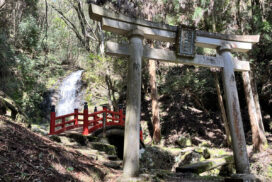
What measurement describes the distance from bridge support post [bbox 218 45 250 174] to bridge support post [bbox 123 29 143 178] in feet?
8.01

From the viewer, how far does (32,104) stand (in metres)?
14.3

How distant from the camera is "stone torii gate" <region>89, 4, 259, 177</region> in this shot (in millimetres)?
4539

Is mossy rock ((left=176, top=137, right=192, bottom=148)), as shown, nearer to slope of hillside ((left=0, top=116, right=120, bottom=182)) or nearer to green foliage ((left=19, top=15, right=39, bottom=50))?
slope of hillside ((left=0, top=116, right=120, bottom=182))

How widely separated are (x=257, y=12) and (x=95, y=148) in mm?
8867

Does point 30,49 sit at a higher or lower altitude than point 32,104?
higher

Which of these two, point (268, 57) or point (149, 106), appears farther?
point (149, 106)

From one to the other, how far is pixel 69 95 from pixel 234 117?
14598 mm

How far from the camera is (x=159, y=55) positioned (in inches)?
210

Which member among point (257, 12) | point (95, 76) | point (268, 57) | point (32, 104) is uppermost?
point (257, 12)

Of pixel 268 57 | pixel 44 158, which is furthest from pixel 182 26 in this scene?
pixel 268 57

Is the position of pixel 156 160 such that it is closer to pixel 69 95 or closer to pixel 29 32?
pixel 69 95

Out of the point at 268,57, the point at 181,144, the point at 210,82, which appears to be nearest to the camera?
the point at 268,57

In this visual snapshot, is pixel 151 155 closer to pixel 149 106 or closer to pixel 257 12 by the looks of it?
pixel 149 106

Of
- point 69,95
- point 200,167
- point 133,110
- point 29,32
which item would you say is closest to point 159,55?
point 133,110
